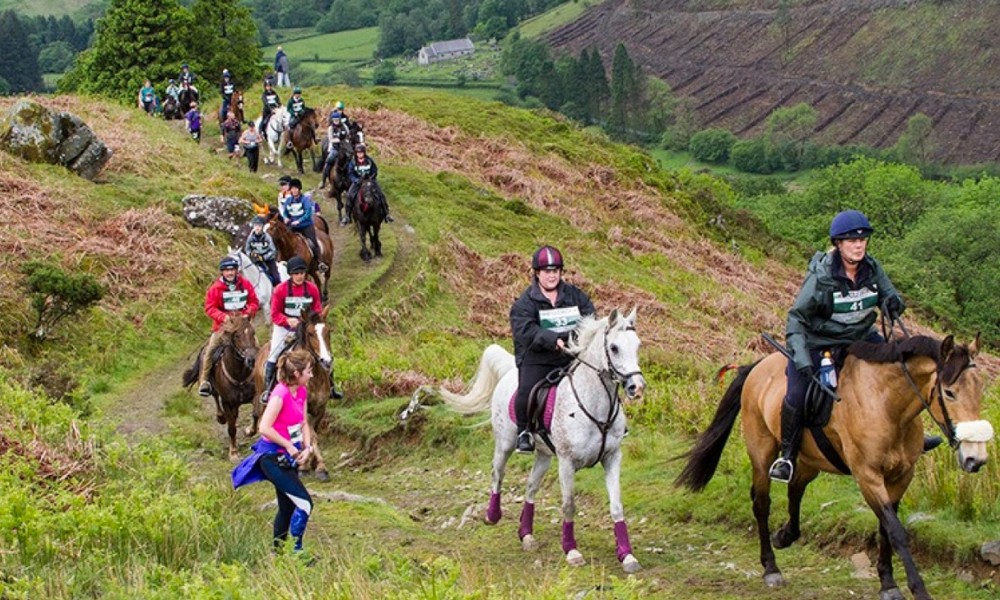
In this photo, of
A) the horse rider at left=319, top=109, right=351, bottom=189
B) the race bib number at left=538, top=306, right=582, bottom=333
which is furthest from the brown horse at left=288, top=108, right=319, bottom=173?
the race bib number at left=538, top=306, right=582, bottom=333

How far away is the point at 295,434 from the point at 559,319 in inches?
110

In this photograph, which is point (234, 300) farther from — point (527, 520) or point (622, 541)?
point (622, 541)

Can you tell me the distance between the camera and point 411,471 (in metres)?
15.2

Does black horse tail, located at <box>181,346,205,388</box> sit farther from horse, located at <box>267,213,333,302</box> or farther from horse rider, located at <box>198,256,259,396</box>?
horse, located at <box>267,213,333,302</box>

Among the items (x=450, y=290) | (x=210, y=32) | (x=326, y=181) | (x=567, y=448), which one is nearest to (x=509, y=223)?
(x=326, y=181)

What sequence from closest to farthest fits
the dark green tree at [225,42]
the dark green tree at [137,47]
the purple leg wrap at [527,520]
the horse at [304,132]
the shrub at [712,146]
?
the purple leg wrap at [527,520] < the horse at [304,132] < the dark green tree at [137,47] < the dark green tree at [225,42] < the shrub at [712,146]

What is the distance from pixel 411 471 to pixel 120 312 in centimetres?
991

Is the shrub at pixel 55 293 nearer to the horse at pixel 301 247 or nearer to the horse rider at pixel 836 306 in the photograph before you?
the horse at pixel 301 247

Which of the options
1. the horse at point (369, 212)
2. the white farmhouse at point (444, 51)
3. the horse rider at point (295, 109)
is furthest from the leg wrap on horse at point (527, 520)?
the white farmhouse at point (444, 51)

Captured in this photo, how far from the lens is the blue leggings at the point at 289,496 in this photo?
30.6 feet

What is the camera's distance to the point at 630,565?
994 cm

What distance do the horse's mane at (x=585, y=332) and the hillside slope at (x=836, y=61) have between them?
127 meters

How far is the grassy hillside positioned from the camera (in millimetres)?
8789

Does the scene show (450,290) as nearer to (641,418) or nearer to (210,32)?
(641,418)
